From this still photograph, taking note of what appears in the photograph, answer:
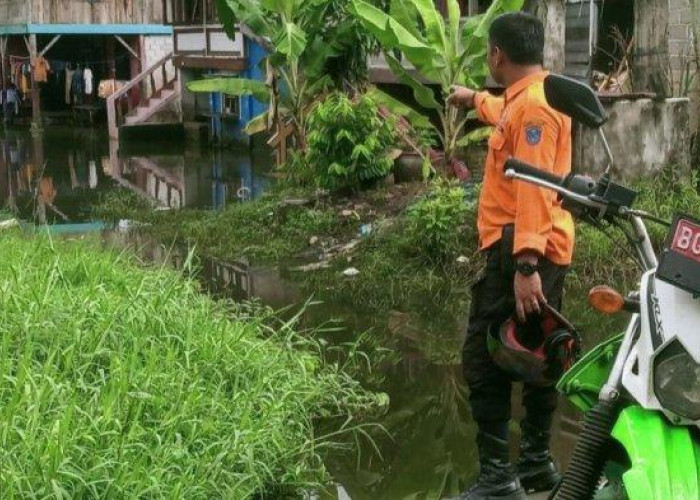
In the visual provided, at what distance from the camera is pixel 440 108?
33.0 feet

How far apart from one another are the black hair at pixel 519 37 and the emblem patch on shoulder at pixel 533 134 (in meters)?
0.32

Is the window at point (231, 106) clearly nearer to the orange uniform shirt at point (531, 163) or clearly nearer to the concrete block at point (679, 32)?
the concrete block at point (679, 32)

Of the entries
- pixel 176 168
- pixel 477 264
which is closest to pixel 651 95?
pixel 477 264

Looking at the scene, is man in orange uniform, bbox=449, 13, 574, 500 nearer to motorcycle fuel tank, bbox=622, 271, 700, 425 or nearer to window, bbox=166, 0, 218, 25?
motorcycle fuel tank, bbox=622, 271, 700, 425

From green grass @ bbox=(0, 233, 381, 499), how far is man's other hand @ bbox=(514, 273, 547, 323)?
1.14 meters

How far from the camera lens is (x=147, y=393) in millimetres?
3863

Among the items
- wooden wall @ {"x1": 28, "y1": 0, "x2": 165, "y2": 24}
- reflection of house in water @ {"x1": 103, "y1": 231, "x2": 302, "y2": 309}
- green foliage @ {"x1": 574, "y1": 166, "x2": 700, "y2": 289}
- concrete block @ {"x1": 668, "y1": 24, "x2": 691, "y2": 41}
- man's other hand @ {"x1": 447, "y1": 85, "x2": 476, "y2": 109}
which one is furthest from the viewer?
wooden wall @ {"x1": 28, "y1": 0, "x2": 165, "y2": 24}

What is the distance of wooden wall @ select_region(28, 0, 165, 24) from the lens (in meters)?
23.5

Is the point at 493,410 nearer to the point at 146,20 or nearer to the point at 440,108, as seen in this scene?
the point at 440,108

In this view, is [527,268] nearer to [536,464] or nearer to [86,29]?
[536,464]

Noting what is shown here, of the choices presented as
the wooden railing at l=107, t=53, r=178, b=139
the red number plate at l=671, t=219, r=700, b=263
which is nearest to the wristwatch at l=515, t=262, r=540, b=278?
the red number plate at l=671, t=219, r=700, b=263

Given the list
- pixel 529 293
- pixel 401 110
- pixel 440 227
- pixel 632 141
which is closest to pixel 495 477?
pixel 529 293

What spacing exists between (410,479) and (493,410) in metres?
0.77

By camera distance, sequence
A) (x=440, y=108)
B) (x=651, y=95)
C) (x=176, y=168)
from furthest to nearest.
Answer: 1. (x=176, y=168)
2. (x=440, y=108)
3. (x=651, y=95)
